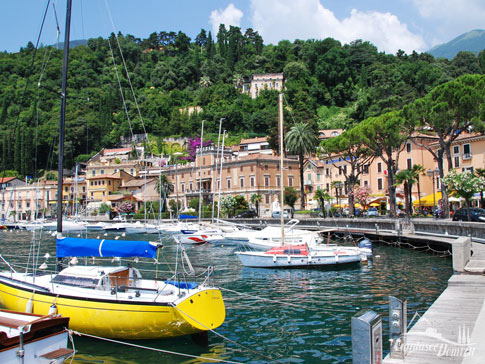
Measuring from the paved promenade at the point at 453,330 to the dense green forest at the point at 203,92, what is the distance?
343ft

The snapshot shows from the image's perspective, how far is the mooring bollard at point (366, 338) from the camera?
7.03m

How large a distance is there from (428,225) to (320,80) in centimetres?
12871

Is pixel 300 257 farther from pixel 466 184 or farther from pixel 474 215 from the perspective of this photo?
pixel 474 215

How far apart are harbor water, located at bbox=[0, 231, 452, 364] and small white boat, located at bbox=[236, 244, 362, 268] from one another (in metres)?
0.50

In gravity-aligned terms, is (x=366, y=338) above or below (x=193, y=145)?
below

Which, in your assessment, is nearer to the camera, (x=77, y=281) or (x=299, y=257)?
(x=77, y=281)

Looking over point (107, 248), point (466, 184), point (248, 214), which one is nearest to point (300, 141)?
point (248, 214)

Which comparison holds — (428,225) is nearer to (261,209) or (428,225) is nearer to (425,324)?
(425,324)

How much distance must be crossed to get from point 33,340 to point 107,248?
17.3ft

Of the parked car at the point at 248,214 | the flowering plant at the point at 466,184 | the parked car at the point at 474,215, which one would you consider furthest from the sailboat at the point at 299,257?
the parked car at the point at 248,214

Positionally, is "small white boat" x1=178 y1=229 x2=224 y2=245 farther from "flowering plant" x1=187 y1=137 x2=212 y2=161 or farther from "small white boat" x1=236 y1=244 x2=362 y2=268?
"flowering plant" x1=187 y1=137 x2=212 y2=161

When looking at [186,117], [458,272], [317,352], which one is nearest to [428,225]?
[458,272]

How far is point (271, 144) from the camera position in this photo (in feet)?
315

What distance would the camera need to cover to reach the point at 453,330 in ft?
31.0
